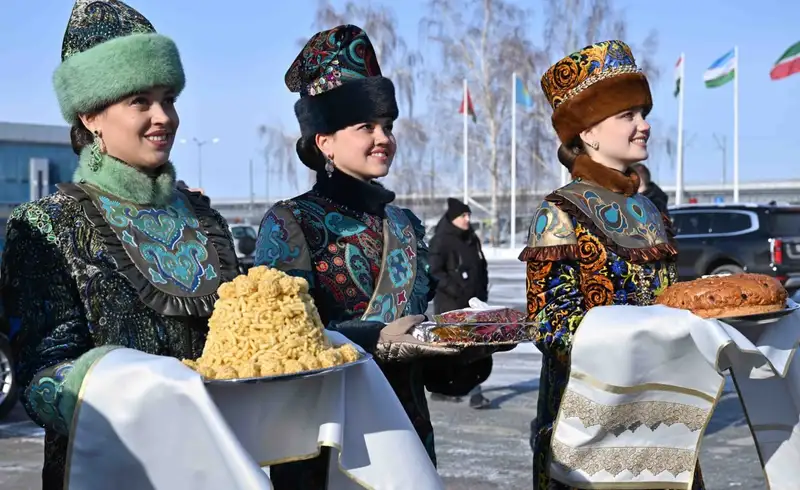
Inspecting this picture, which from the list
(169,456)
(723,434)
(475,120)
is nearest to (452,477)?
(723,434)

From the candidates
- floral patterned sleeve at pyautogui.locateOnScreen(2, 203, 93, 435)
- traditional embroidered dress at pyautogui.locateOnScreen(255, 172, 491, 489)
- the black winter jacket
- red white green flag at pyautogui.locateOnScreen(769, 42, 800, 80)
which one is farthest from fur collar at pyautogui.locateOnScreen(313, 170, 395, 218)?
red white green flag at pyautogui.locateOnScreen(769, 42, 800, 80)

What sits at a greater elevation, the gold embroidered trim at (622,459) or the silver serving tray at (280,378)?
the silver serving tray at (280,378)

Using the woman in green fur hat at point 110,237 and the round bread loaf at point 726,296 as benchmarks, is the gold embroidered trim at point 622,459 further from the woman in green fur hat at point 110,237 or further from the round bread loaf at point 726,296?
the woman in green fur hat at point 110,237

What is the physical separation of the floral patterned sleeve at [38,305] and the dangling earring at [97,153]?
178mm

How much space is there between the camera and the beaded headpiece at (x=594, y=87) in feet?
10.4

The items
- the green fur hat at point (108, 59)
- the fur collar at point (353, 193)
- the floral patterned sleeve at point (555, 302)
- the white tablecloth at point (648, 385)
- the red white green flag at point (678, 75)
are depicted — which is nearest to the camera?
the green fur hat at point (108, 59)

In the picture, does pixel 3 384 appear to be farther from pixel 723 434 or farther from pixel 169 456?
pixel 169 456

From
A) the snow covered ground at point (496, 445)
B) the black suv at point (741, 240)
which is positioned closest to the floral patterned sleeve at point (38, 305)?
the snow covered ground at point (496, 445)

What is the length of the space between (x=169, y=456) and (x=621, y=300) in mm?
1578

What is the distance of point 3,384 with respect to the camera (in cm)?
827

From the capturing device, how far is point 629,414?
2.76 metres

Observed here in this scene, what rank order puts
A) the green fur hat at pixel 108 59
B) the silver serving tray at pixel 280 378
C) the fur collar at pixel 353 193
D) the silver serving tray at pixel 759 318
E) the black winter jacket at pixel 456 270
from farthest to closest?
1. the black winter jacket at pixel 456 270
2. the fur collar at pixel 353 193
3. the silver serving tray at pixel 759 318
4. the green fur hat at pixel 108 59
5. the silver serving tray at pixel 280 378

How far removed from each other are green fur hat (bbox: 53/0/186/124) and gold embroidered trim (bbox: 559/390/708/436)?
1.34 m

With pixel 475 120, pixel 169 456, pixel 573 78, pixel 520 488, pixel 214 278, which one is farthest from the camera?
pixel 475 120
